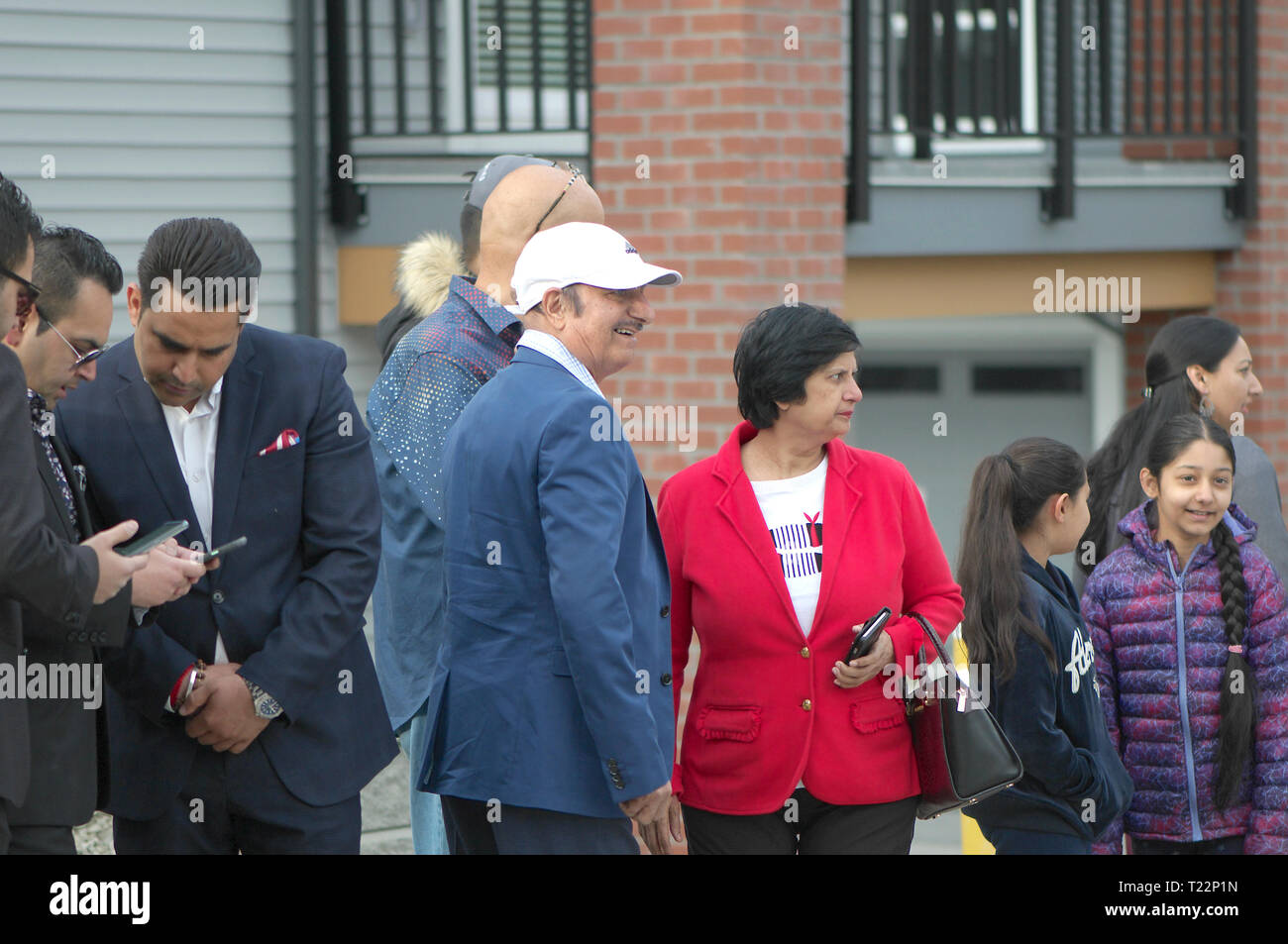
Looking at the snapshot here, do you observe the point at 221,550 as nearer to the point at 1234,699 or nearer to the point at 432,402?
the point at 432,402

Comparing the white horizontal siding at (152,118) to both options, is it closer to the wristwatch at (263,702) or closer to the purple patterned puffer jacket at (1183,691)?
the wristwatch at (263,702)

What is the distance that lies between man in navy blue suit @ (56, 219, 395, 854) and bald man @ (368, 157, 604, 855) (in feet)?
0.88

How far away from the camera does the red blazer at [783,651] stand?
3588mm

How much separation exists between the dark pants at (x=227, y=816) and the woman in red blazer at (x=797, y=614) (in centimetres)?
88

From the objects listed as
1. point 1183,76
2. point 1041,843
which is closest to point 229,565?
point 1041,843

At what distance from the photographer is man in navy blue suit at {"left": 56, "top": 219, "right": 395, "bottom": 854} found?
11.0ft

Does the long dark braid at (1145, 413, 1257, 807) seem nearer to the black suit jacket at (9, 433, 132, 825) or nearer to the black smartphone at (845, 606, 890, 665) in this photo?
the black smartphone at (845, 606, 890, 665)

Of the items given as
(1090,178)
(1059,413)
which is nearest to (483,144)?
(1090,178)

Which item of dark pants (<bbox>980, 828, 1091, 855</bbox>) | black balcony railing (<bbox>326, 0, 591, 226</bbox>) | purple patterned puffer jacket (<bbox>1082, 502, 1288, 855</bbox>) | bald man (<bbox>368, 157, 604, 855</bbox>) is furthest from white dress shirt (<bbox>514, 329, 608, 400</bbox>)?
black balcony railing (<bbox>326, 0, 591, 226</bbox>)

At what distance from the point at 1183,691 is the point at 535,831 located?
2.00m

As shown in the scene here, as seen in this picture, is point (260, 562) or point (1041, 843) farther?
point (1041, 843)

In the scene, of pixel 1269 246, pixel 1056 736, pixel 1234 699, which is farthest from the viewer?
pixel 1269 246

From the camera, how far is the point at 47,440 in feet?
10.8
